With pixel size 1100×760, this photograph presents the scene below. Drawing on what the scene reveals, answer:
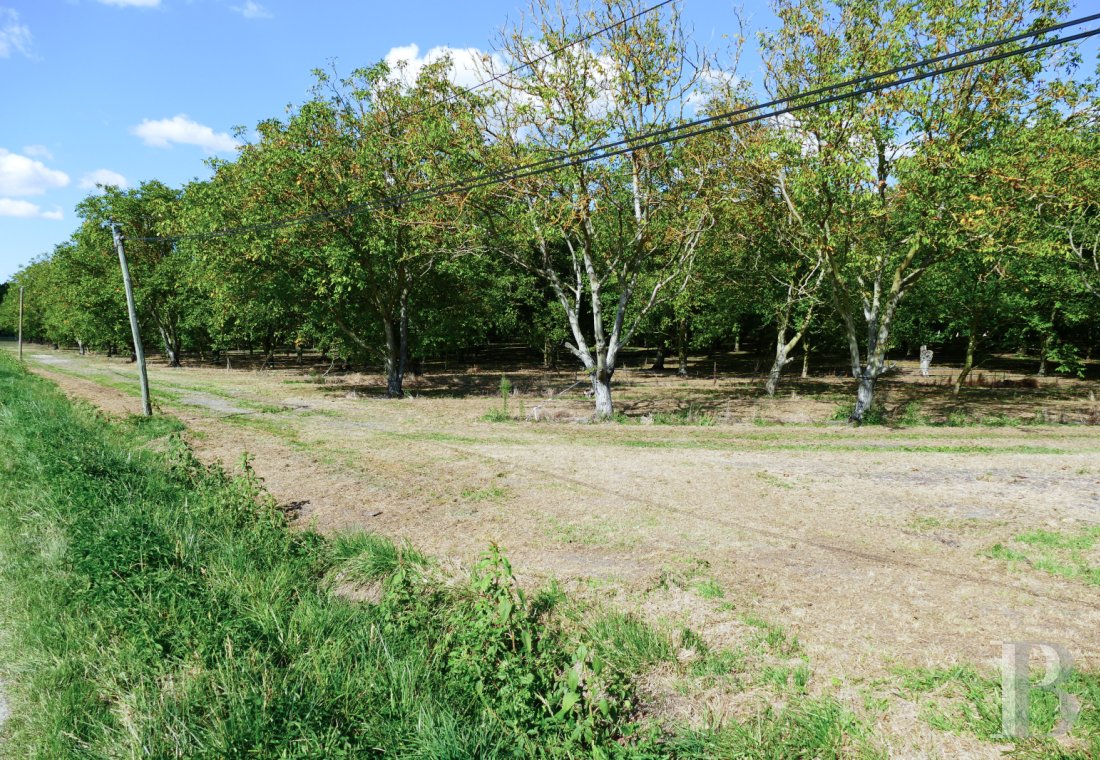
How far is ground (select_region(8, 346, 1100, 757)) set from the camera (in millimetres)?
5121

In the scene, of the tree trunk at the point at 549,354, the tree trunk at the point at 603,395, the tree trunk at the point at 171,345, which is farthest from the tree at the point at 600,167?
the tree trunk at the point at 171,345

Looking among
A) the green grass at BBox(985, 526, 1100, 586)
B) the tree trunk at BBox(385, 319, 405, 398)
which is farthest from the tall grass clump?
the tree trunk at BBox(385, 319, 405, 398)

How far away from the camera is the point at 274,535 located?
749 centimetres

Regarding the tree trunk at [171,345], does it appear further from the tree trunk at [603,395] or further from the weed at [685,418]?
the weed at [685,418]

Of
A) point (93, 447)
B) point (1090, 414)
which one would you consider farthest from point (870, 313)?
point (93, 447)

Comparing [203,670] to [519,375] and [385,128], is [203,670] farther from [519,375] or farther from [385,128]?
[519,375]

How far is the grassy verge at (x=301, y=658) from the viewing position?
3889mm

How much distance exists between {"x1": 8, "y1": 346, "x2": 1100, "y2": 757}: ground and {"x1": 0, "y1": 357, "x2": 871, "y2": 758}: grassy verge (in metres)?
0.51

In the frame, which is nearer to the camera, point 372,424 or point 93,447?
point 93,447

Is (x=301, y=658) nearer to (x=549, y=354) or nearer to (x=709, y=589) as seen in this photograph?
(x=709, y=589)

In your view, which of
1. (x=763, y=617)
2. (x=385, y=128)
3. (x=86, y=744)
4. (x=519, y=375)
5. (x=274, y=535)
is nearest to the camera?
(x=86, y=744)

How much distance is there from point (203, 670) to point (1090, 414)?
27268 mm

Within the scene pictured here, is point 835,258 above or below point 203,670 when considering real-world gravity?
above

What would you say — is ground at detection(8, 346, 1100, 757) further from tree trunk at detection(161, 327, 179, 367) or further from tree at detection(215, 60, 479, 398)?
tree trunk at detection(161, 327, 179, 367)
